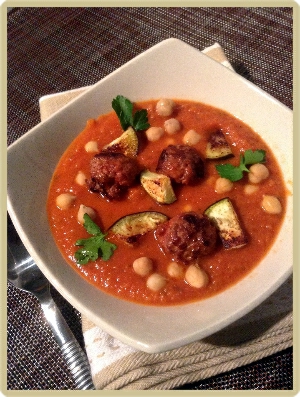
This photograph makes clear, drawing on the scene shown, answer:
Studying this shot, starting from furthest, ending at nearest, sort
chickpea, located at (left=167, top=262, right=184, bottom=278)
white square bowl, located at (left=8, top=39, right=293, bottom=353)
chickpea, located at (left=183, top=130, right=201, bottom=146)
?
chickpea, located at (left=183, top=130, right=201, bottom=146)
chickpea, located at (left=167, top=262, right=184, bottom=278)
white square bowl, located at (left=8, top=39, right=293, bottom=353)

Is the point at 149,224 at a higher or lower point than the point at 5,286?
higher

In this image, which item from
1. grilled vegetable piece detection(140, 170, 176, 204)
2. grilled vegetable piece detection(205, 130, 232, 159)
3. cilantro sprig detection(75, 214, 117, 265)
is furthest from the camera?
grilled vegetable piece detection(205, 130, 232, 159)

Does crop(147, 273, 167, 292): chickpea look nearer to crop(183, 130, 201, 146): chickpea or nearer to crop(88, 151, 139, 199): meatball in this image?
crop(88, 151, 139, 199): meatball

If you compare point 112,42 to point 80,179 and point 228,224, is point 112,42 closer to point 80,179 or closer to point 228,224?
point 80,179

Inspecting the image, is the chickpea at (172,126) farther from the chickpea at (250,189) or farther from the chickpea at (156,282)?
the chickpea at (156,282)

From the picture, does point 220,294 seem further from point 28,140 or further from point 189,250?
point 28,140

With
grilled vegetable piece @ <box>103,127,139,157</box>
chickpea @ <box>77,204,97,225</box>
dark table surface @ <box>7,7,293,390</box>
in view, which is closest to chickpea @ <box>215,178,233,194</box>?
grilled vegetable piece @ <box>103,127,139,157</box>
